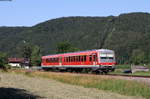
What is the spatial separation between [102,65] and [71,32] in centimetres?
15091

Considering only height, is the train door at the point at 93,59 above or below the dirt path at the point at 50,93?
above

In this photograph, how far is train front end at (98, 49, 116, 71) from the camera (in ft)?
123

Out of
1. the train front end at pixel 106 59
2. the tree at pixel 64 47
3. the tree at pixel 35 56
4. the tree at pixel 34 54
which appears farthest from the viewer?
the tree at pixel 35 56

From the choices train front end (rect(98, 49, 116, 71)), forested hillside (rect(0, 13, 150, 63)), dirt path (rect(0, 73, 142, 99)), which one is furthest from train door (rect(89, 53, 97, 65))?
forested hillside (rect(0, 13, 150, 63))

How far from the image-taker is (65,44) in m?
94.6

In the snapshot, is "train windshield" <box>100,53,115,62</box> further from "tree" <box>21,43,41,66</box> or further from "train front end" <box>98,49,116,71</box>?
"tree" <box>21,43,41,66</box>

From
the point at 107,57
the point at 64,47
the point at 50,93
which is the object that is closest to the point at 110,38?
the point at 64,47

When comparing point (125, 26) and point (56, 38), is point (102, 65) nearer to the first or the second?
point (125, 26)

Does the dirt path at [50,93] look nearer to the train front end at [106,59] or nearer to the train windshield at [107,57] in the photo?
the train front end at [106,59]

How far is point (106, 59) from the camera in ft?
125

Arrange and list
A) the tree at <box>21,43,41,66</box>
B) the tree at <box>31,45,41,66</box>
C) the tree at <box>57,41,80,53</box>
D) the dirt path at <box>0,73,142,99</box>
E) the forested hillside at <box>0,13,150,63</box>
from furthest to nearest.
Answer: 1. the forested hillside at <box>0,13,150,63</box>
2. the tree at <box>31,45,41,66</box>
3. the tree at <box>57,41,80,53</box>
4. the tree at <box>21,43,41,66</box>
5. the dirt path at <box>0,73,142,99</box>

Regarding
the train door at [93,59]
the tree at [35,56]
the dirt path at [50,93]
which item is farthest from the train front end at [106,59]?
the tree at [35,56]

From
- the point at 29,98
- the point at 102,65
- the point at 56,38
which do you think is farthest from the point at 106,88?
the point at 56,38

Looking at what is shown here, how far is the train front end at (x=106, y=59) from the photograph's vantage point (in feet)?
123
